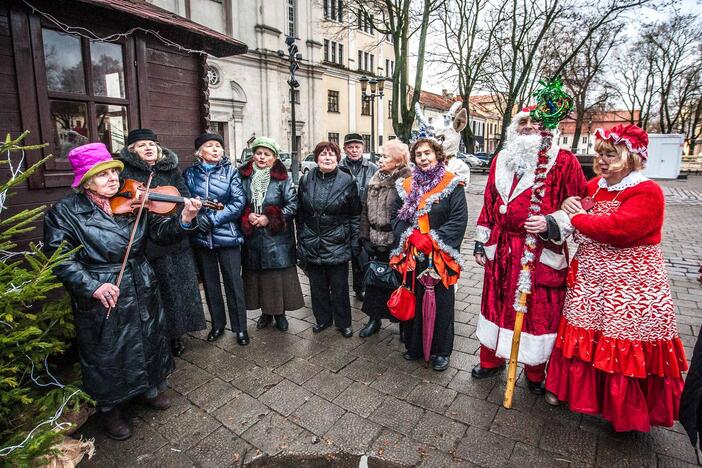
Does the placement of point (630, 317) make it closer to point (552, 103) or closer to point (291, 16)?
point (552, 103)

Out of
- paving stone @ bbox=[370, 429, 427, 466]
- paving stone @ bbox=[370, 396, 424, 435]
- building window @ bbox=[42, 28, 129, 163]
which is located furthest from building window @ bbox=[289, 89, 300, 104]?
paving stone @ bbox=[370, 429, 427, 466]

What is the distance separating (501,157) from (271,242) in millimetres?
2330

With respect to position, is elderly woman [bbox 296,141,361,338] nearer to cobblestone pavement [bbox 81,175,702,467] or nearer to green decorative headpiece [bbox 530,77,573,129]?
cobblestone pavement [bbox 81,175,702,467]

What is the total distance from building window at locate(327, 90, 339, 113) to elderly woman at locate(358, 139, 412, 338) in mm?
29176

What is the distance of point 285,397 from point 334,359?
28.2 inches

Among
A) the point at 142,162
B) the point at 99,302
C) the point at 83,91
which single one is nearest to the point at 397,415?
the point at 99,302

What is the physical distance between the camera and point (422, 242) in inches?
140

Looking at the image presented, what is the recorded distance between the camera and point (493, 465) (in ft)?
8.38

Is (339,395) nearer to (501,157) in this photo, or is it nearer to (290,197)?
(290,197)

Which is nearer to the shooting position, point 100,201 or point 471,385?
point 100,201

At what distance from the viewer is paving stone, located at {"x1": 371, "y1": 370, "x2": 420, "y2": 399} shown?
132 inches

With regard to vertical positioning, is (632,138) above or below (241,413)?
above

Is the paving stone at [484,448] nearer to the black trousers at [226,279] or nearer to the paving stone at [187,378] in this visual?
the paving stone at [187,378]

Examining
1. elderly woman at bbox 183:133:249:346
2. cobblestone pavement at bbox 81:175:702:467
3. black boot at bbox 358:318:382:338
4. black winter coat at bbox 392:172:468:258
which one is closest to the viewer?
cobblestone pavement at bbox 81:175:702:467
